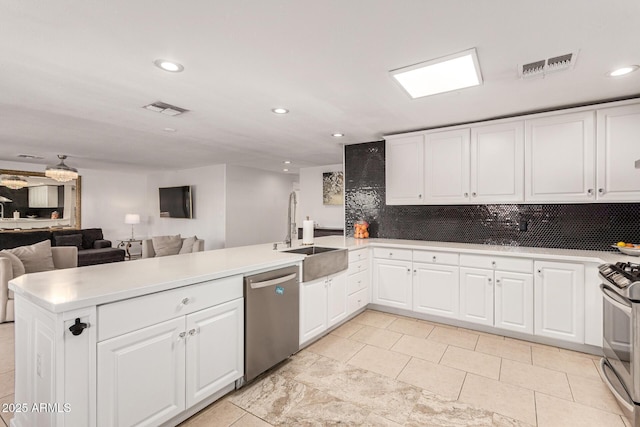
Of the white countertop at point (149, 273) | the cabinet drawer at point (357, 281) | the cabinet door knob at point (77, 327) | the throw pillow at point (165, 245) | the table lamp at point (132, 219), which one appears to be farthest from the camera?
the table lamp at point (132, 219)

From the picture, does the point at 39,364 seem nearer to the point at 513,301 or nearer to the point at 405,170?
the point at 513,301

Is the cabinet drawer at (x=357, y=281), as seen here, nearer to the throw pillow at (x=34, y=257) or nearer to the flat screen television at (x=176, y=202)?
the throw pillow at (x=34, y=257)

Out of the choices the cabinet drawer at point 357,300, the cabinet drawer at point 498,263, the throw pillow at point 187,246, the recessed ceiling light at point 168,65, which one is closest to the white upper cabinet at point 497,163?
the cabinet drawer at point 498,263

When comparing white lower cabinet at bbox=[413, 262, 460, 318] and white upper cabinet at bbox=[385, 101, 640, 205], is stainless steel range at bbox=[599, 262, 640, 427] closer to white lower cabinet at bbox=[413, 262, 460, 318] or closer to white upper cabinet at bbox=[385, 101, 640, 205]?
white upper cabinet at bbox=[385, 101, 640, 205]

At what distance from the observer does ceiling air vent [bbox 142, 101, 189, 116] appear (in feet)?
9.38

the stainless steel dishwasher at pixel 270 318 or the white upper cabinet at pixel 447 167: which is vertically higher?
the white upper cabinet at pixel 447 167

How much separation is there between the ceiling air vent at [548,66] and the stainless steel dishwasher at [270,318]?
227cm

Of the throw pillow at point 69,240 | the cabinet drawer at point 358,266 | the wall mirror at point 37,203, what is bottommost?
the cabinet drawer at point 358,266

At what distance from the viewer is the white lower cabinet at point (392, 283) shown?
358 cm

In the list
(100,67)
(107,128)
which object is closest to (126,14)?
(100,67)

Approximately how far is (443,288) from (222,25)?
3.12 meters

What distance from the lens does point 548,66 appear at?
2096 millimetres

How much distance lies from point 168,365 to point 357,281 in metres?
2.27

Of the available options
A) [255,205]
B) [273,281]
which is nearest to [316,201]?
[255,205]
